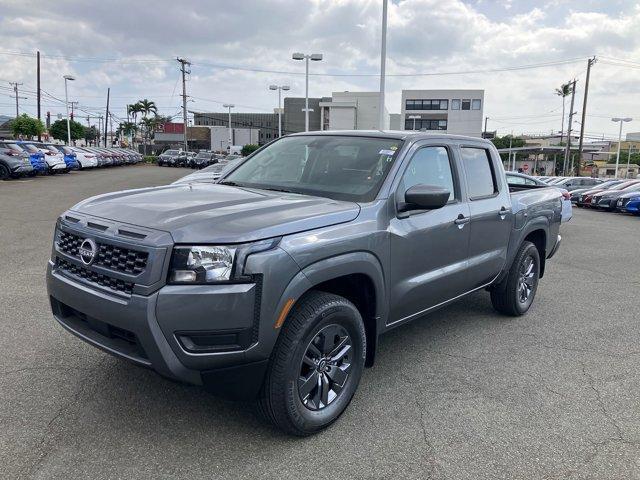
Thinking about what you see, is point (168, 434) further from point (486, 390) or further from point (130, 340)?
point (486, 390)

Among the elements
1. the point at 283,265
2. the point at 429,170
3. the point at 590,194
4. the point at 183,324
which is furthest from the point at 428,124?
the point at 183,324

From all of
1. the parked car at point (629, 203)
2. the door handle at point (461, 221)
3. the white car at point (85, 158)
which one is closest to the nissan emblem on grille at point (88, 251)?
the door handle at point (461, 221)

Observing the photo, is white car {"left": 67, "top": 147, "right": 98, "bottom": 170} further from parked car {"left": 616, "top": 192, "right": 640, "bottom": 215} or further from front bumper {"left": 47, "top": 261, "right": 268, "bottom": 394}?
front bumper {"left": 47, "top": 261, "right": 268, "bottom": 394}

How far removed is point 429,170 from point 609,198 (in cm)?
2097

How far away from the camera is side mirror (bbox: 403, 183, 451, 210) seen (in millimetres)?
3521

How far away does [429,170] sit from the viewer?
4.20m

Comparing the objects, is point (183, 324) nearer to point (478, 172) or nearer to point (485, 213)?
point (485, 213)

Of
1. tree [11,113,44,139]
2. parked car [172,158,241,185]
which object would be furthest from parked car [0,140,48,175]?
tree [11,113,44,139]

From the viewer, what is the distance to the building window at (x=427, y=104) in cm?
7400

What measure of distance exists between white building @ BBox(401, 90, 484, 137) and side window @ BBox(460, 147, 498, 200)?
6986 centimetres

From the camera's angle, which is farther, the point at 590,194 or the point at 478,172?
the point at 590,194

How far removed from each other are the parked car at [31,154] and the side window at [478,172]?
22.2 meters

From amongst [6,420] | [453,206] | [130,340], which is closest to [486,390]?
[453,206]

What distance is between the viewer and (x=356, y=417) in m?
3.50
